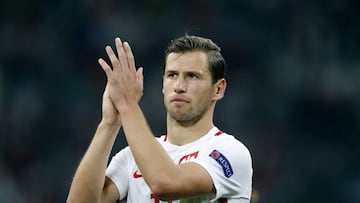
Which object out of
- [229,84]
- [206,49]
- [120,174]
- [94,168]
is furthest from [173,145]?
[229,84]

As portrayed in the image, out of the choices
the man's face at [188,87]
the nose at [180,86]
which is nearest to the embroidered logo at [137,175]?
the man's face at [188,87]

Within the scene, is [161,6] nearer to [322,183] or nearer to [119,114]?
[322,183]

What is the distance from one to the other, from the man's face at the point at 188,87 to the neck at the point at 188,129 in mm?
38

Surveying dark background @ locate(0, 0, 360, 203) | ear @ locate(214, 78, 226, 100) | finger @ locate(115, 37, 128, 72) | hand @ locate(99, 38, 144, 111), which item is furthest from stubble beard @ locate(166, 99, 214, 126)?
dark background @ locate(0, 0, 360, 203)

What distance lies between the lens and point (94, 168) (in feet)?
12.9

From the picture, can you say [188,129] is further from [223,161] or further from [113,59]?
[113,59]

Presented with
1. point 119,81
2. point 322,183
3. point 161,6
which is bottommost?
point 322,183

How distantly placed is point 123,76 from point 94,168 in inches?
22.8

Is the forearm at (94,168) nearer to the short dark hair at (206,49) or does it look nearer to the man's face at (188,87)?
the man's face at (188,87)

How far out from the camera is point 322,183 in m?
8.81

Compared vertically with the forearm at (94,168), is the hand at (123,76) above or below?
above

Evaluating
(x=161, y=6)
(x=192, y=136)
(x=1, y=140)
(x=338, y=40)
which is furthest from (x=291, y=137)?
(x=192, y=136)

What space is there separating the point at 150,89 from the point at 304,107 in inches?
74.1

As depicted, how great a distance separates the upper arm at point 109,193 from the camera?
4082 millimetres
